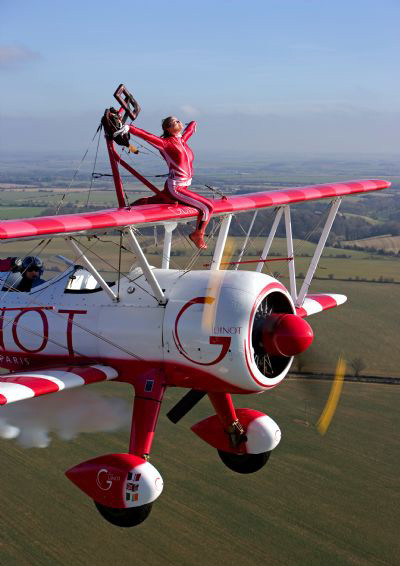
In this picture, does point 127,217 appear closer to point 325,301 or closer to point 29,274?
point 29,274

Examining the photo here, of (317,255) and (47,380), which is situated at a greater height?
(317,255)

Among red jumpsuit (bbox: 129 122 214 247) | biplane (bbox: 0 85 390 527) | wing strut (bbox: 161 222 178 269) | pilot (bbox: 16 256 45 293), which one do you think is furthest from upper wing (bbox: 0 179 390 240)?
pilot (bbox: 16 256 45 293)

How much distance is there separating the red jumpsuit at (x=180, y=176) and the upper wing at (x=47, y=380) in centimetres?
304

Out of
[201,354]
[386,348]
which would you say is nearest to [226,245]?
[201,354]

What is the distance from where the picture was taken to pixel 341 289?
2557 inches

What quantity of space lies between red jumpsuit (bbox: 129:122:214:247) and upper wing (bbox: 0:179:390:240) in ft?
0.60

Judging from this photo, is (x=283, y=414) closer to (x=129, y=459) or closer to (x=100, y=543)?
(x=100, y=543)

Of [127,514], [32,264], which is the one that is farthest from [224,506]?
[127,514]

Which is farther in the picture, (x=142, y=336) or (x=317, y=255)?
(x=317, y=255)

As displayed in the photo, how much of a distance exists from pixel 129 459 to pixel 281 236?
67023 millimetres

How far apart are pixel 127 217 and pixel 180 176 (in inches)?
72.7

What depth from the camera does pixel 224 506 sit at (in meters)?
33.5

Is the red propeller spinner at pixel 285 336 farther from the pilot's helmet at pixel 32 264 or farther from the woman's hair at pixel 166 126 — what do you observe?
the pilot's helmet at pixel 32 264

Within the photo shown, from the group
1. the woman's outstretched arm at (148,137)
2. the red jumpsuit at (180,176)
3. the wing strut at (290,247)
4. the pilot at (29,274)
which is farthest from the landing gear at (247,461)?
the woman's outstretched arm at (148,137)
